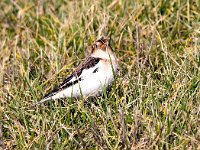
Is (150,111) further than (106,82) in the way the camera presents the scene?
No

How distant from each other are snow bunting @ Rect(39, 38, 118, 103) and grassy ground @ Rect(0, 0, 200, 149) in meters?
0.09

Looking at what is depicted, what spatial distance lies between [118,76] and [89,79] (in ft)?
0.84

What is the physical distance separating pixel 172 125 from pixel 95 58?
1.46m

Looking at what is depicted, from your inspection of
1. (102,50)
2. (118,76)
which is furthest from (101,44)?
(118,76)

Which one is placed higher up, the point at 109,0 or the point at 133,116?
the point at 109,0

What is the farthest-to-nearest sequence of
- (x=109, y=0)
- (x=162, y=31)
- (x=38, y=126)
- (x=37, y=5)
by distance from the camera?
(x=37, y=5)
(x=109, y=0)
(x=162, y=31)
(x=38, y=126)

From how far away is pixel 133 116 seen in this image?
196 inches

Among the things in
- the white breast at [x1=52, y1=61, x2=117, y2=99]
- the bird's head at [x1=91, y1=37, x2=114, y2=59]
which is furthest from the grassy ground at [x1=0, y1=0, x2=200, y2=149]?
the bird's head at [x1=91, y1=37, x2=114, y2=59]

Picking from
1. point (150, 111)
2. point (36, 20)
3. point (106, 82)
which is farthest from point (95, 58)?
point (36, 20)

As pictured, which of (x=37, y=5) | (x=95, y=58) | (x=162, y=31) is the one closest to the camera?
(x=95, y=58)

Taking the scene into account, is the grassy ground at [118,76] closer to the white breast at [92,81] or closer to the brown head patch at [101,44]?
the white breast at [92,81]

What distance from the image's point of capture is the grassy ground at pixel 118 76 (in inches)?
191

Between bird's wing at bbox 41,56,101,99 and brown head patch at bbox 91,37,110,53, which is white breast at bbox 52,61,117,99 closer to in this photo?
bird's wing at bbox 41,56,101,99

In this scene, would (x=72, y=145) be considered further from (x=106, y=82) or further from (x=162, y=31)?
(x=162, y=31)
